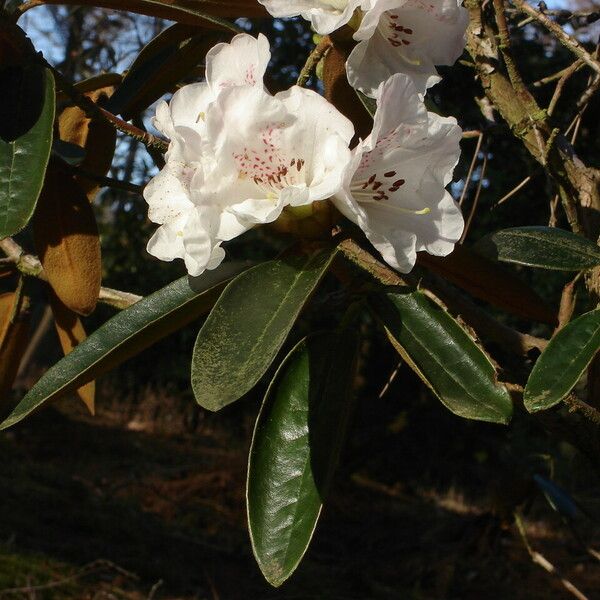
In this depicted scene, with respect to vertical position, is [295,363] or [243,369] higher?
[243,369]

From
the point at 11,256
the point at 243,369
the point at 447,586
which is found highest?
the point at 243,369

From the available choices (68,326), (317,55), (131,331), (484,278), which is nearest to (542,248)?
(484,278)

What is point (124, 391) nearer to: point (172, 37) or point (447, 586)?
point (447, 586)

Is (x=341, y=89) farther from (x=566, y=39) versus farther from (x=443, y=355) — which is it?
(x=566, y=39)

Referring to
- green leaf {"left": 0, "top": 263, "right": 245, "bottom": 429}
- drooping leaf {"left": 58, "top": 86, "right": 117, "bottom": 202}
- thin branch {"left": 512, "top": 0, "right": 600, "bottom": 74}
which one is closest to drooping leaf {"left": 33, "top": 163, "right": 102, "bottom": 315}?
drooping leaf {"left": 58, "top": 86, "right": 117, "bottom": 202}

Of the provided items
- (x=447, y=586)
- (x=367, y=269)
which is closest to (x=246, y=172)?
(x=367, y=269)

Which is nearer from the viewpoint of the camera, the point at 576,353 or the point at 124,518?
the point at 576,353

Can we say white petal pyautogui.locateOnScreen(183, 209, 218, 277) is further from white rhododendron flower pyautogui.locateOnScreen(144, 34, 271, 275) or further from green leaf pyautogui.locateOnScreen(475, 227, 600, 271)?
green leaf pyautogui.locateOnScreen(475, 227, 600, 271)
